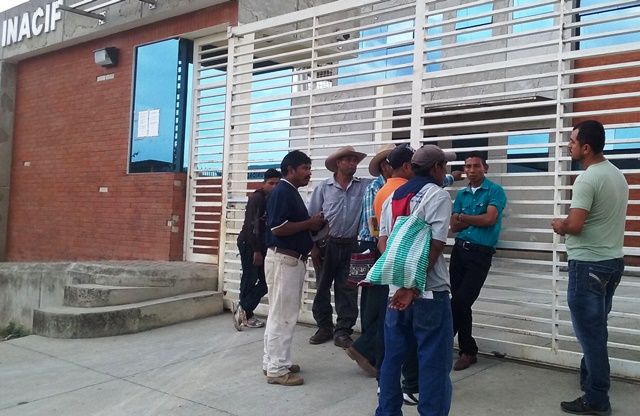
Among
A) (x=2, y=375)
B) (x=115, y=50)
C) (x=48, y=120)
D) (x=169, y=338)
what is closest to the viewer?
(x=2, y=375)

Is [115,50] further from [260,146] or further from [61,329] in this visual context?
[61,329]

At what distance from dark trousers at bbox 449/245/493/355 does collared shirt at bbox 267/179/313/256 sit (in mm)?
1314

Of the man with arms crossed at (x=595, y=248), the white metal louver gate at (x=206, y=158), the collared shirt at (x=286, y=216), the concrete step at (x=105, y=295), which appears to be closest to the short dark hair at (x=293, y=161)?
the collared shirt at (x=286, y=216)

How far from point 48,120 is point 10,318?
4.16m

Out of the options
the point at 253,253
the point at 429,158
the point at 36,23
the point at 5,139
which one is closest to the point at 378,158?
the point at 429,158

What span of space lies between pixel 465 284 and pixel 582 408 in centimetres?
134

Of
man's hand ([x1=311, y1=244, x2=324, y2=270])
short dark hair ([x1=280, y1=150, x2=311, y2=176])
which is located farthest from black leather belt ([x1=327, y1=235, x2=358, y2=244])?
short dark hair ([x1=280, y1=150, x2=311, y2=176])

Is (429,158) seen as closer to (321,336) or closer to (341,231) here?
(341,231)

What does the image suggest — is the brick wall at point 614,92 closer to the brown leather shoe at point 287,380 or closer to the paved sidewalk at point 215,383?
the paved sidewalk at point 215,383

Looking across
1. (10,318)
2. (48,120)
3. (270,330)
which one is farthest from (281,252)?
(48,120)

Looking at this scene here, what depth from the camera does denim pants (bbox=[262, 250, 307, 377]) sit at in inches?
199

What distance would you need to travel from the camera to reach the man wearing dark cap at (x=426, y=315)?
A: 3.58 meters

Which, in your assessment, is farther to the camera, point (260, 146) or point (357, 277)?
point (260, 146)

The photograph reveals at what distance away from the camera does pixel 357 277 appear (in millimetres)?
5180
